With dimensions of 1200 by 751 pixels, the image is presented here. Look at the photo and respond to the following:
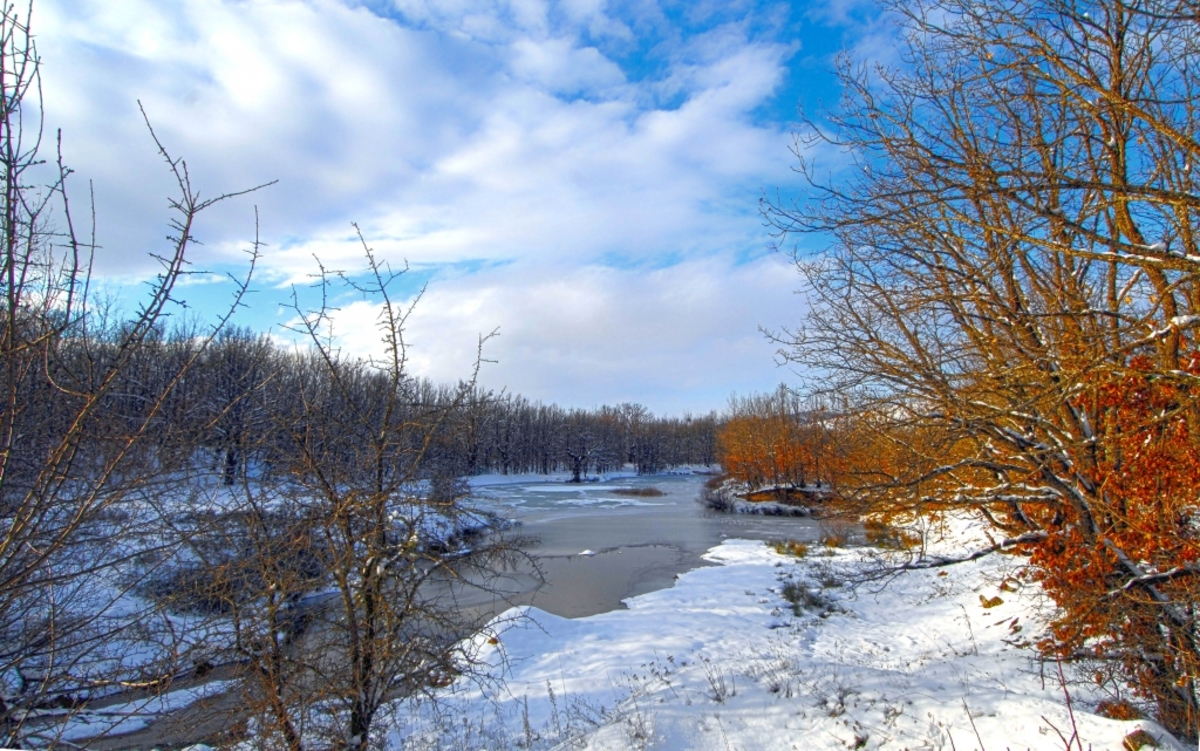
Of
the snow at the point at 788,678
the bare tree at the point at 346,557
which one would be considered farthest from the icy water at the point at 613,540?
the snow at the point at 788,678

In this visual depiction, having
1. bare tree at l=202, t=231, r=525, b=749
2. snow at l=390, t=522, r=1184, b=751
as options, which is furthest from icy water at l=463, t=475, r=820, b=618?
snow at l=390, t=522, r=1184, b=751

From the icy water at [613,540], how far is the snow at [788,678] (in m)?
1.58

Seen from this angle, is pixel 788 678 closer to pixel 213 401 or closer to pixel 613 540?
pixel 213 401

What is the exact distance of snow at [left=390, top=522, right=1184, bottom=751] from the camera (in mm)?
5949

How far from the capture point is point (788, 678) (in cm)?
822

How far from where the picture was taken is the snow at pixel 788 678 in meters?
5.95

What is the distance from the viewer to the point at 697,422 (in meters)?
119

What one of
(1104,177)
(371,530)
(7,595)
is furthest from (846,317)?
(7,595)

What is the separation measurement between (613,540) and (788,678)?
674 inches

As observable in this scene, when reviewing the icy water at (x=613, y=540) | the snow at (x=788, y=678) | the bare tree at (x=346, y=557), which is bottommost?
the icy water at (x=613, y=540)

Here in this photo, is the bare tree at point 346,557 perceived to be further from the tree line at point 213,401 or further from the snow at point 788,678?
the snow at point 788,678

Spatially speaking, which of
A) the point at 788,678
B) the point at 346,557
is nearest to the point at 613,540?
the point at 788,678

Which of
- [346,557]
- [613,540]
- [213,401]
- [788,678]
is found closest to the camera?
[213,401]

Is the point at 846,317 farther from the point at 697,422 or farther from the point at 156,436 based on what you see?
the point at 697,422
